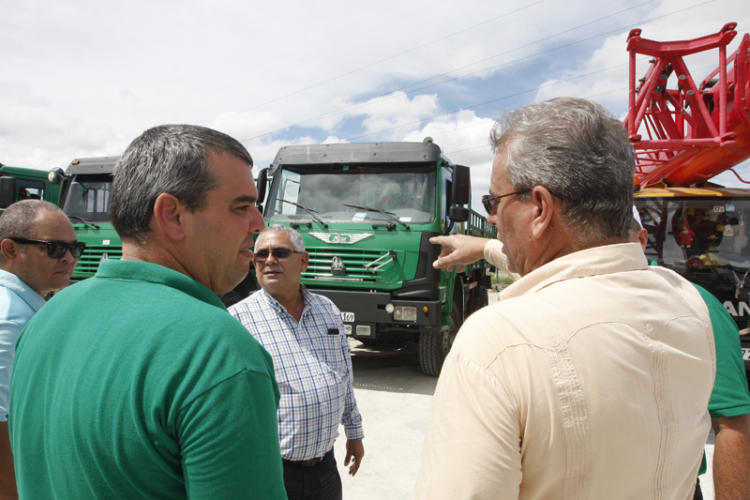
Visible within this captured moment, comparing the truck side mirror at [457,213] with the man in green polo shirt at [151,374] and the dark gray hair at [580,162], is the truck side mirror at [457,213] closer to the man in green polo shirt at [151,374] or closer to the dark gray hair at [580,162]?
the dark gray hair at [580,162]

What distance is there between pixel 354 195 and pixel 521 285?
5403 mm

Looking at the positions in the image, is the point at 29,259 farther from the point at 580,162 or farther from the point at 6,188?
the point at 6,188

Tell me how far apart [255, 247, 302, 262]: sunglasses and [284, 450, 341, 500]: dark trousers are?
1.12m

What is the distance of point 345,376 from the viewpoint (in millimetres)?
2602

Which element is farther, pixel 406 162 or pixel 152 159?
pixel 406 162

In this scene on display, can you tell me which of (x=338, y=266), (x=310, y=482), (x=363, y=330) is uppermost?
(x=338, y=266)

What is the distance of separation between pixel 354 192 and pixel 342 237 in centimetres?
64

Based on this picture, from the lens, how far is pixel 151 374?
845 mm

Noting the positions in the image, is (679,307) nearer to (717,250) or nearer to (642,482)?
(642,482)

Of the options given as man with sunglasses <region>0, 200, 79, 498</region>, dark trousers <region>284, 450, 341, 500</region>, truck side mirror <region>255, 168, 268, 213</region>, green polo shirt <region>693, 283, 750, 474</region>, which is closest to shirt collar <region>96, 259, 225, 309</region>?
man with sunglasses <region>0, 200, 79, 498</region>

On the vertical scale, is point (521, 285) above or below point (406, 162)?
below

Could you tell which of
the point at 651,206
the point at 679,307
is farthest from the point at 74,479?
the point at 651,206

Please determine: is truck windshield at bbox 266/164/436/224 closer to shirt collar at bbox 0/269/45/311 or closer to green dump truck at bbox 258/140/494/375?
green dump truck at bbox 258/140/494/375

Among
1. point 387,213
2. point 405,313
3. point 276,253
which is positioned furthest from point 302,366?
point 387,213
